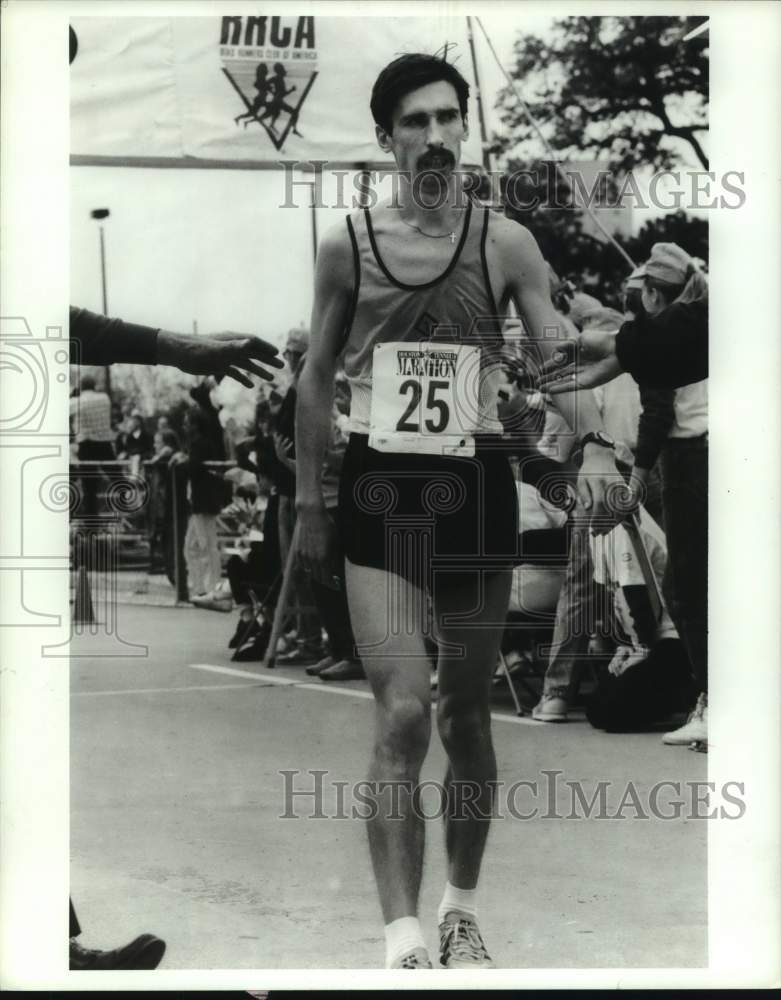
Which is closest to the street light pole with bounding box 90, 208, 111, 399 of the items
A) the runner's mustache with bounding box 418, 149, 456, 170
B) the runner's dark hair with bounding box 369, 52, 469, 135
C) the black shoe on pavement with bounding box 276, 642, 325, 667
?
the runner's dark hair with bounding box 369, 52, 469, 135

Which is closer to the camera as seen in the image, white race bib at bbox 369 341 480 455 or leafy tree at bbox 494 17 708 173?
white race bib at bbox 369 341 480 455

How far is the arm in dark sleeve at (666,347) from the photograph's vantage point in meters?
5.35

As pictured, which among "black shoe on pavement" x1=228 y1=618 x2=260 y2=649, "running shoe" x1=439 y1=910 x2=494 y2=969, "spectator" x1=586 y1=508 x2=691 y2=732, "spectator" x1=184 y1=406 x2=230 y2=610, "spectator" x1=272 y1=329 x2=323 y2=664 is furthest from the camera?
"black shoe on pavement" x1=228 y1=618 x2=260 y2=649

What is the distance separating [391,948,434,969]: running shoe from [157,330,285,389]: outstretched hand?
1533 mm

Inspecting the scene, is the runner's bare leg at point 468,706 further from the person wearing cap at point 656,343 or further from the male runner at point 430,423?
the person wearing cap at point 656,343

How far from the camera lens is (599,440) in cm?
553

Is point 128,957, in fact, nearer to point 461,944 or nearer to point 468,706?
point 461,944

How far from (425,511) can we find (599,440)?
0.94 meters

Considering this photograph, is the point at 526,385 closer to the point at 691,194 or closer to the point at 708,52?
the point at 691,194

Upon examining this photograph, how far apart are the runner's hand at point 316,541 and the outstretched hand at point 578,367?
0.85m

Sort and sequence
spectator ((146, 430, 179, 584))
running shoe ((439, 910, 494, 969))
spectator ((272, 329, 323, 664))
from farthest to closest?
1. spectator ((146, 430, 179, 584))
2. spectator ((272, 329, 323, 664))
3. running shoe ((439, 910, 494, 969))

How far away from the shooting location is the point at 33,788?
4953 mm

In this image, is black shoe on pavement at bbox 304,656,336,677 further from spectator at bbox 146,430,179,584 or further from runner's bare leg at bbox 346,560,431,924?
runner's bare leg at bbox 346,560,431,924

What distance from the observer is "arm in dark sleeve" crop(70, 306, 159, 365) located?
4.91m
